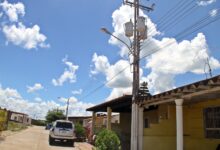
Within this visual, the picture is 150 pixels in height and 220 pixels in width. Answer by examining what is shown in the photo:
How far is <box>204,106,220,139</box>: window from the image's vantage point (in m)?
16.3

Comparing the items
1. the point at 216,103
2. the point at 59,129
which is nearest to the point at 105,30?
the point at 216,103

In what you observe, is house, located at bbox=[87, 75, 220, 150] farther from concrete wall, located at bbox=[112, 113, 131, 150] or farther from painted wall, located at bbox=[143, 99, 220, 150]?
concrete wall, located at bbox=[112, 113, 131, 150]

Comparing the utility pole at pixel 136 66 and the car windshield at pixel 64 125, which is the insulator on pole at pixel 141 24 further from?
the car windshield at pixel 64 125

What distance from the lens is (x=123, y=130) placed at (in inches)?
1193

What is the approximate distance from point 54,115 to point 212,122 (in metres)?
72.8

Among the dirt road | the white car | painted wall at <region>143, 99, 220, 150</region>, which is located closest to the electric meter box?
painted wall at <region>143, 99, 220, 150</region>

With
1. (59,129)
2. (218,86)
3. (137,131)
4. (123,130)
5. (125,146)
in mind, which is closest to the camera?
(218,86)

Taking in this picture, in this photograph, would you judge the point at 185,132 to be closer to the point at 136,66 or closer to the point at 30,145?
the point at 136,66

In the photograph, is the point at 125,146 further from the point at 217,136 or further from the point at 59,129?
the point at 217,136

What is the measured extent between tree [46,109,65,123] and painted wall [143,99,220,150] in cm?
6788

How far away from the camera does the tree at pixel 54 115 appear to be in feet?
282

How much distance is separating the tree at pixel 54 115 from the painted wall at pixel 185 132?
Answer: 67883 mm

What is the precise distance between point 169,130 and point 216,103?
402 centimetres

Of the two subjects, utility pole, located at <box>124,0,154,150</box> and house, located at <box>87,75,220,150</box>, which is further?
utility pole, located at <box>124,0,154,150</box>
